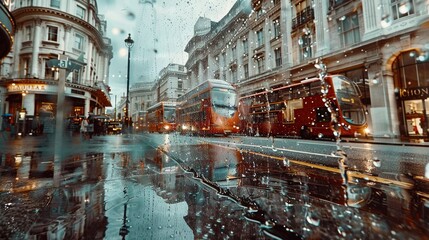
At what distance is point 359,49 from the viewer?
14.6 meters

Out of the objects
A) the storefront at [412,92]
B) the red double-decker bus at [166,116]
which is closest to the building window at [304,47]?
the storefront at [412,92]

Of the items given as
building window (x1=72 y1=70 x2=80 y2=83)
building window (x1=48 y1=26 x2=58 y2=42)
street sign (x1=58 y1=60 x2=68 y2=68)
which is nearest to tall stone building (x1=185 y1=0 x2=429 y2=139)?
street sign (x1=58 y1=60 x2=68 y2=68)

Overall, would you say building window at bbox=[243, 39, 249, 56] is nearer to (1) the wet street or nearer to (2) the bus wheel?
(2) the bus wheel

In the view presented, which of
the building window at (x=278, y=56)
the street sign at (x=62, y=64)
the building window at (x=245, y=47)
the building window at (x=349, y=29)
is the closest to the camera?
the street sign at (x=62, y=64)

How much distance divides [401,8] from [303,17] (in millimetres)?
7829

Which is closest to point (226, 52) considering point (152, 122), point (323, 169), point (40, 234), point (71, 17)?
point (152, 122)

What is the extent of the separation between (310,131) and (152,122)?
20504mm

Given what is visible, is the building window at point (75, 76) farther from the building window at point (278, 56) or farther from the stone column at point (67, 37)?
the building window at point (278, 56)

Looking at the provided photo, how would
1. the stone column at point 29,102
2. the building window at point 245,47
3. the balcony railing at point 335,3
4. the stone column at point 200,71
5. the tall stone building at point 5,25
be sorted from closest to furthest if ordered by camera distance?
the tall stone building at point 5,25, the balcony railing at point 335,3, the stone column at point 29,102, the building window at point 245,47, the stone column at point 200,71

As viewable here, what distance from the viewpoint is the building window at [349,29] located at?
50.7ft

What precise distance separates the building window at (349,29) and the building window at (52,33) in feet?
108

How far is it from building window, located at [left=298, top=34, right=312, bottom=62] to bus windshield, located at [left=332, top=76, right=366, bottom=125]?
8986mm

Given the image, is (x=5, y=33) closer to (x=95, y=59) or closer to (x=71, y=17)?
(x=71, y=17)

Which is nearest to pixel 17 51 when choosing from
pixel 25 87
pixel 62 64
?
pixel 25 87
